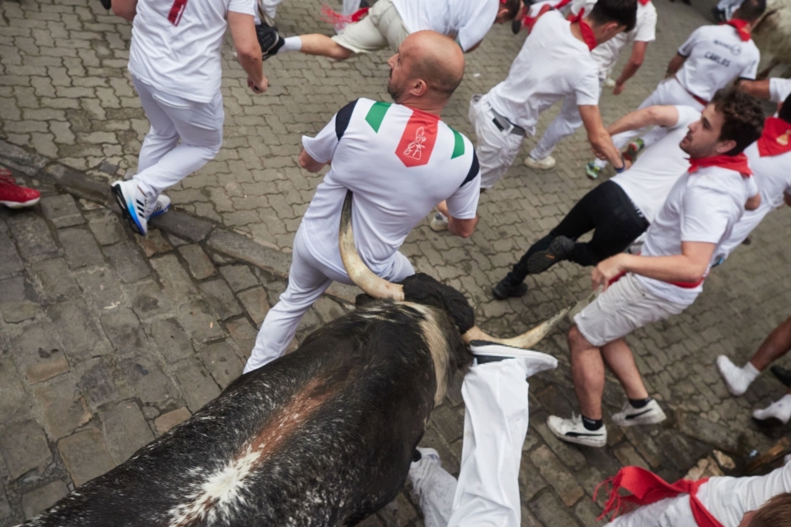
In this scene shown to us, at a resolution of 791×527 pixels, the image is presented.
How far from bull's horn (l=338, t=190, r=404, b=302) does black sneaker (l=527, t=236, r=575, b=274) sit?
6.99 feet

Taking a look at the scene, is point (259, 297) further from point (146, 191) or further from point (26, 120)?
point (26, 120)

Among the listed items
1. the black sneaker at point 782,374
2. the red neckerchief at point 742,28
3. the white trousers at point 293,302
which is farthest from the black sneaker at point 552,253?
the red neckerchief at point 742,28

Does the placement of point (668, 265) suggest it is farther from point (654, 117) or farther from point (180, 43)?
point (180, 43)

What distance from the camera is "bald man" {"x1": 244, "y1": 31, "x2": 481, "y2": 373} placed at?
2.61 m

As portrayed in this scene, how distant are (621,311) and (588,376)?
0.62m

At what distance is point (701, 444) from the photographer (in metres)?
4.85

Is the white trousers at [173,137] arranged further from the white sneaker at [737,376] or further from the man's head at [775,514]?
the white sneaker at [737,376]

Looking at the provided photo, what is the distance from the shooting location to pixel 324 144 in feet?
9.32

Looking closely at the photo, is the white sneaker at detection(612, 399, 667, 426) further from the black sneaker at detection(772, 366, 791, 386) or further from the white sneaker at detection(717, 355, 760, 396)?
the black sneaker at detection(772, 366, 791, 386)

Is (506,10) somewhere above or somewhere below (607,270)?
above

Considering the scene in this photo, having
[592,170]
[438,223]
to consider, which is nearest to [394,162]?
[438,223]

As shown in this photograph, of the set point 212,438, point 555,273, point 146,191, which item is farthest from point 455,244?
point 212,438

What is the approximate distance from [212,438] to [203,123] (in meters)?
2.75

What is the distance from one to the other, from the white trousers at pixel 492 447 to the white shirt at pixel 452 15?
382 cm
